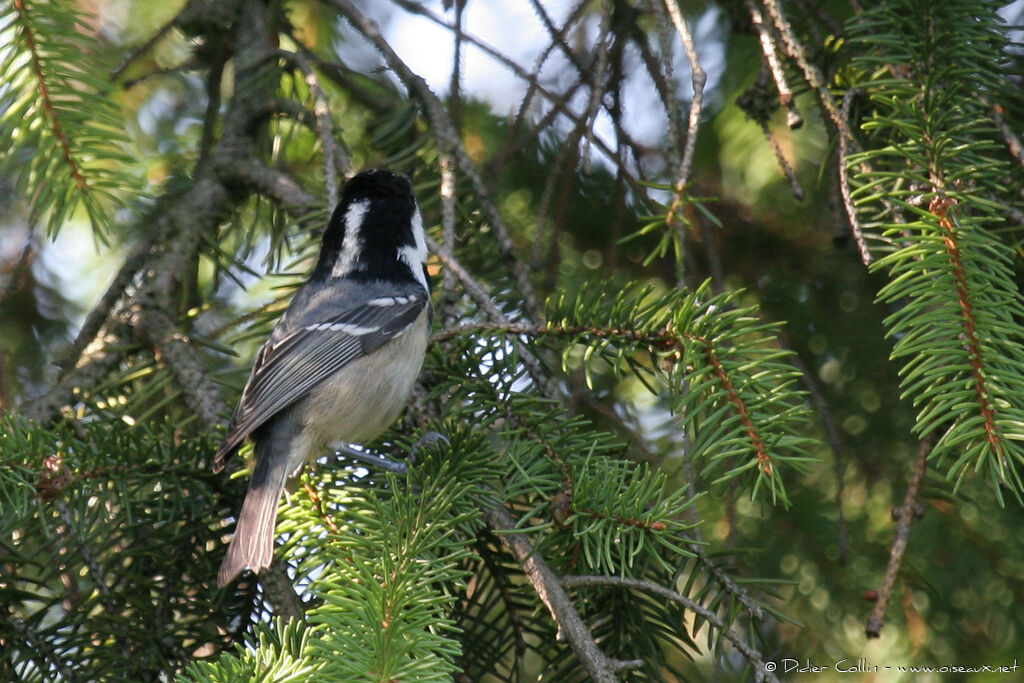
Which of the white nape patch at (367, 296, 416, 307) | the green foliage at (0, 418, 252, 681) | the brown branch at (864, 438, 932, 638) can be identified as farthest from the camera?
→ the white nape patch at (367, 296, 416, 307)

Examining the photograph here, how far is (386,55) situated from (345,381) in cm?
95

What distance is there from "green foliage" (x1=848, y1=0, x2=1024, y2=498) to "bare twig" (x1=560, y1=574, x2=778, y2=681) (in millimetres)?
470

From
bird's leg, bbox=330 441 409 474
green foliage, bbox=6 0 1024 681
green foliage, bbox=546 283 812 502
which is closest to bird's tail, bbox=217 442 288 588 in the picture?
green foliage, bbox=6 0 1024 681

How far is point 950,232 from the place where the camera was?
65.4 inches

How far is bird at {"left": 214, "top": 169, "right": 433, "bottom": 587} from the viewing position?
7.75 ft

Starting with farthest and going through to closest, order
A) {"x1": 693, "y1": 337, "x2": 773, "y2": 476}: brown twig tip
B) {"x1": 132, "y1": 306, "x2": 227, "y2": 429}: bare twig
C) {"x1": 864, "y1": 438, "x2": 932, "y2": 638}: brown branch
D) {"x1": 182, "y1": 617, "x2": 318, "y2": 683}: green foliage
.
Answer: {"x1": 132, "y1": 306, "x2": 227, "y2": 429}: bare twig, {"x1": 864, "y1": 438, "x2": 932, "y2": 638}: brown branch, {"x1": 693, "y1": 337, "x2": 773, "y2": 476}: brown twig tip, {"x1": 182, "y1": 617, "x2": 318, "y2": 683}: green foliage

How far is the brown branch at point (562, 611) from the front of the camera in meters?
1.50

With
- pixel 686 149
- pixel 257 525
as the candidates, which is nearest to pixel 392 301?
pixel 257 525

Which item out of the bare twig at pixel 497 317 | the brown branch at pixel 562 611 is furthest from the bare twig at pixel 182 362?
the brown branch at pixel 562 611

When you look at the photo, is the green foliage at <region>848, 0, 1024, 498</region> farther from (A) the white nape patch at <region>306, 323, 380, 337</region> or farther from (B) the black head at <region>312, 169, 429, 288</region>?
(A) the white nape patch at <region>306, 323, 380, 337</region>

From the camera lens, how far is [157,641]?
190 centimetres

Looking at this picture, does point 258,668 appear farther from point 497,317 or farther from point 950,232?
point 950,232

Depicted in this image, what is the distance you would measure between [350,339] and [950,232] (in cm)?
165

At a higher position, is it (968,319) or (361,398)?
(361,398)
